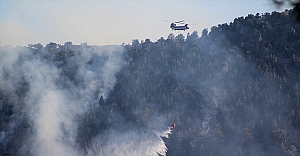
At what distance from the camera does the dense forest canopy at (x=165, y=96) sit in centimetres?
10775

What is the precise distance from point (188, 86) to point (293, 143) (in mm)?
40311

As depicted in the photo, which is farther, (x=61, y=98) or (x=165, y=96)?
(x=61, y=98)

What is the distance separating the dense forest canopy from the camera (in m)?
108

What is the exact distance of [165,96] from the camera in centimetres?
12812

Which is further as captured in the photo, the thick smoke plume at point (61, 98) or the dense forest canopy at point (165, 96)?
the thick smoke plume at point (61, 98)

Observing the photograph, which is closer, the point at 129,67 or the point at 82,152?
the point at 82,152

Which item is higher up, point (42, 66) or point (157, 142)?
point (42, 66)

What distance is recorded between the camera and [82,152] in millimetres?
121750

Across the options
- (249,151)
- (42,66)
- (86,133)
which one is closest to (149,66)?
(86,133)

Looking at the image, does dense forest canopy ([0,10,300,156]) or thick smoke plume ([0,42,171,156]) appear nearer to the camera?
dense forest canopy ([0,10,300,156])

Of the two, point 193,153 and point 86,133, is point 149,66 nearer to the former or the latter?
point 86,133

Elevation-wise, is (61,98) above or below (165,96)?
below

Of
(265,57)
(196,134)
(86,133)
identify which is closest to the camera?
(196,134)

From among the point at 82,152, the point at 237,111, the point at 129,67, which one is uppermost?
the point at 129,67
